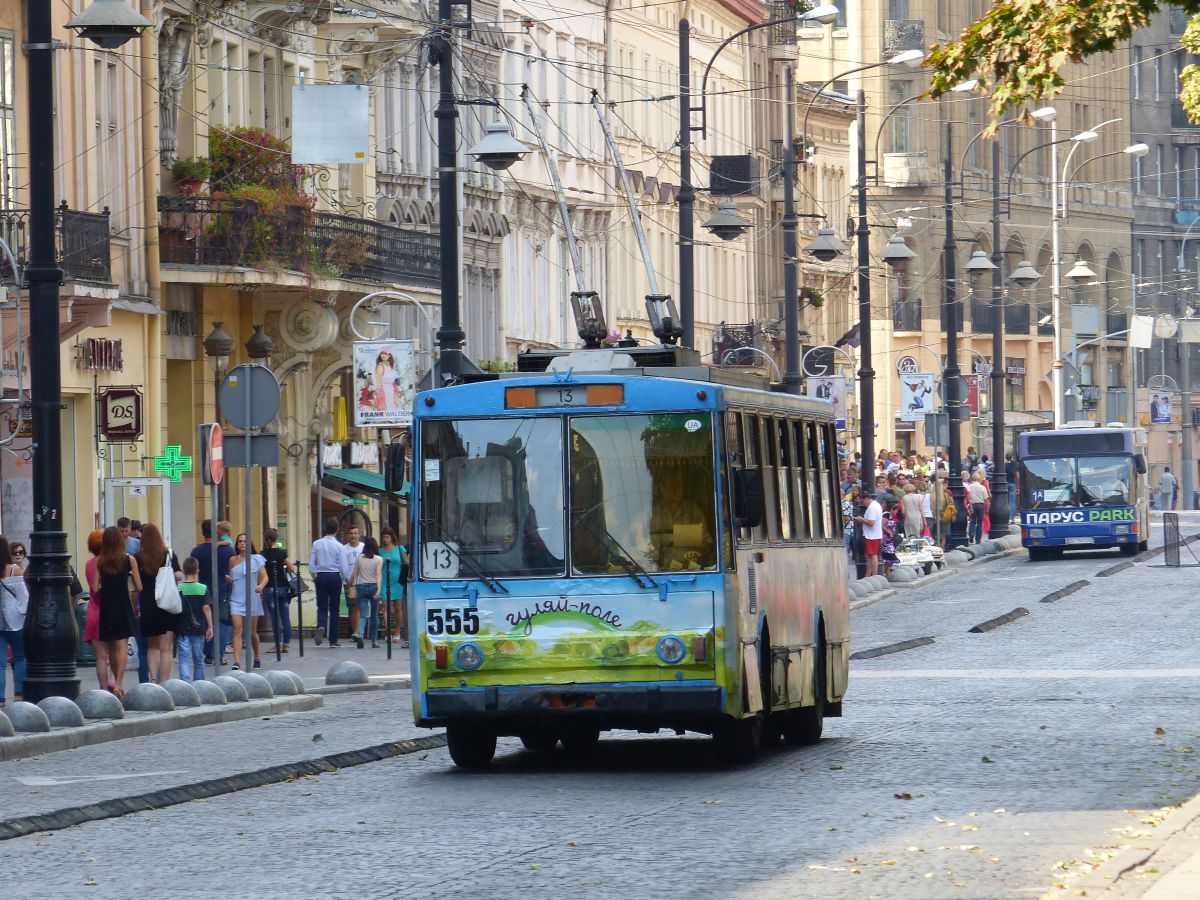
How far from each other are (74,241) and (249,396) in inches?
329

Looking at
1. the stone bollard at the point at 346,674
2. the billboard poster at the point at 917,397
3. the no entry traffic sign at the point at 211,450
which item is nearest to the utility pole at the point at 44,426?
the no entry traffic sign at the point at 211,450

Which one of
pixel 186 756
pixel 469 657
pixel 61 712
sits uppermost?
pixel 469 657

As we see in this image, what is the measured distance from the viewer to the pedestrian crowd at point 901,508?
51531 mm

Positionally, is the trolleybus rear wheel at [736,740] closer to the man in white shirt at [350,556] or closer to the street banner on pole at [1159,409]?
the man in white shirt at [350,556]

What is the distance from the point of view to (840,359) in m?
91.0

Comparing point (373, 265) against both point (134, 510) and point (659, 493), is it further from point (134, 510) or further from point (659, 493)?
point (659, 493)

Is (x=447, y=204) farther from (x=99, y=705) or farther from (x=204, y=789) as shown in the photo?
(x=204, y=789)

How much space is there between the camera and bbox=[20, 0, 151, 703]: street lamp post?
22.8 m

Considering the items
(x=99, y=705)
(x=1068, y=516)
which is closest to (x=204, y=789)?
(x=99, y=705)

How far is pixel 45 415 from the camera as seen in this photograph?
23125mm

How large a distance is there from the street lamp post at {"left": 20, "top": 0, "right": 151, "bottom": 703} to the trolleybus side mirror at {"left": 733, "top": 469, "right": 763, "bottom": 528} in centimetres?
636

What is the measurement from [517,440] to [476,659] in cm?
140

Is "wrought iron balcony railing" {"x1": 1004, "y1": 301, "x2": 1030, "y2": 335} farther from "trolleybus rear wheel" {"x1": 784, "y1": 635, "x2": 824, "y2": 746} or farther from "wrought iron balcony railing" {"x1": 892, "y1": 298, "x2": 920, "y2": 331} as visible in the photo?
"trolleybus rear wheel" {"x1": 784, "y1": 635, "x2": 824, "y2": 746}

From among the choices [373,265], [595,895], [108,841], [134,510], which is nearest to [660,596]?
[108,841]
